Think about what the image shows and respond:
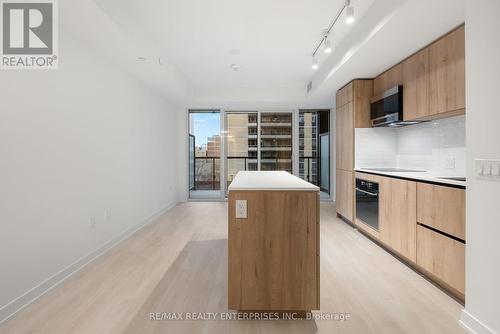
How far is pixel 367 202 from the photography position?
351 cm

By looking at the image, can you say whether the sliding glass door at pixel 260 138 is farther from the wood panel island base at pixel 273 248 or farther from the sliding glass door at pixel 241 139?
the wood panel island base at pixel 273 248

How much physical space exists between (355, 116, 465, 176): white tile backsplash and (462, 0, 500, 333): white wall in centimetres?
124

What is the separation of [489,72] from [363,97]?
241cm

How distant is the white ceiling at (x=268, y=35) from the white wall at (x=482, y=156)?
17.9 inches

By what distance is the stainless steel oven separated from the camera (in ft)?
10.8

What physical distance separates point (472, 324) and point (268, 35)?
333 cm

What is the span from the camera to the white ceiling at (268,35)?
7.54 feet

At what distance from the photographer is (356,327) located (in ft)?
5.72

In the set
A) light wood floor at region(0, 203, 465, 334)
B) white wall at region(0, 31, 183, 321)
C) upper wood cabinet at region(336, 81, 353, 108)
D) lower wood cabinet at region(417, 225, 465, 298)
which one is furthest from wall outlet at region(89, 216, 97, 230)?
upper wood cabinet at region(336, 81, 353, 108)

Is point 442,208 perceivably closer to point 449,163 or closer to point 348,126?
point 449,163

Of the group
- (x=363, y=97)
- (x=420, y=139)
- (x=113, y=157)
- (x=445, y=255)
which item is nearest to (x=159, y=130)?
(x=113, y=157)

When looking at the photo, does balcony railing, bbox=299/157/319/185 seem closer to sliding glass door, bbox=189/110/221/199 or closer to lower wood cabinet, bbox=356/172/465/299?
sliding glass door, bbox=189/110/221/199

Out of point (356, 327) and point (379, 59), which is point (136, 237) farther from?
point (379, 59)

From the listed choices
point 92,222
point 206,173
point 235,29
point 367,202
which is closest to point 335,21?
point 235,29
